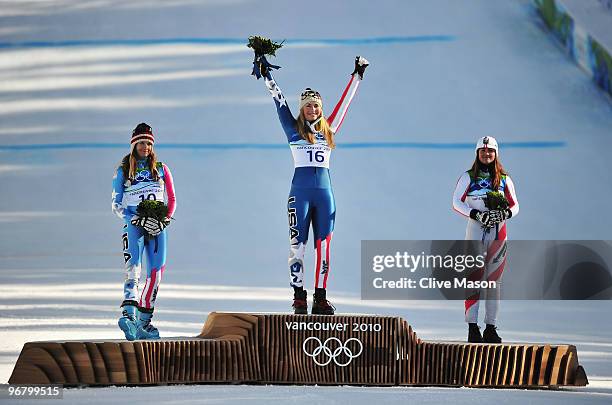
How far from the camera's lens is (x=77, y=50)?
1753 cm

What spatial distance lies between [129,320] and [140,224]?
0.42 metres

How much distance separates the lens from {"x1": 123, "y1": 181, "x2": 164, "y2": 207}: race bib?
6.10 m

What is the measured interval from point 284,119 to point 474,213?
95cm

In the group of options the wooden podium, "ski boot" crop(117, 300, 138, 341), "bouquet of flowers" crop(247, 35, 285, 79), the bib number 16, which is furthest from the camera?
"bouquet of flowers" crop(247, 35, 285, 79)

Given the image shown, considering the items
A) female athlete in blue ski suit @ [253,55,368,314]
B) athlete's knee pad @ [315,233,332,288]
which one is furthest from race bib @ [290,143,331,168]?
athlete's knee pad @ [315,233,332,288]

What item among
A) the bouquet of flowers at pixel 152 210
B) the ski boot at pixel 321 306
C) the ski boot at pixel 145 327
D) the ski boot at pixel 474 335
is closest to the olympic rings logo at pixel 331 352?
the ski boot at pixel 321 306

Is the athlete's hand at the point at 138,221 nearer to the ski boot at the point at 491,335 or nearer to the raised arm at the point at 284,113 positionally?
the raised arm at the point at 284,113

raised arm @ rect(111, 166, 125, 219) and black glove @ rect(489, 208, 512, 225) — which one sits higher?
raised arm @ rect(111, 166, 125, 219)

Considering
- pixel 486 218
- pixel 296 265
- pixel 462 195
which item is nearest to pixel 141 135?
pixel 296 265

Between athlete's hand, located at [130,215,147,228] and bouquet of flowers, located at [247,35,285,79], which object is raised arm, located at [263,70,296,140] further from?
athlete's hand, located at [130,215,147,228]

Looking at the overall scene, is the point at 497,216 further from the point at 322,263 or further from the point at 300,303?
the point at 300,303

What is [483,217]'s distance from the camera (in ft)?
20.1

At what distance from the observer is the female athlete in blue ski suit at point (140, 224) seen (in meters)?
6.08

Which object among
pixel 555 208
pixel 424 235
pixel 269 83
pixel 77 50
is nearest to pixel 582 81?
pixel 555 208
